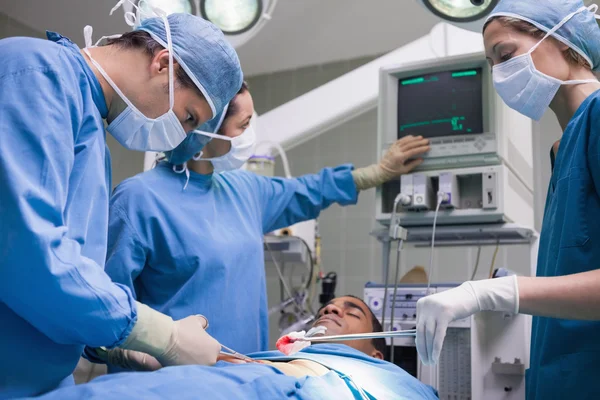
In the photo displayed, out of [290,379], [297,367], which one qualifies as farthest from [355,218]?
[290,379]

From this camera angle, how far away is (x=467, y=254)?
3.97 m

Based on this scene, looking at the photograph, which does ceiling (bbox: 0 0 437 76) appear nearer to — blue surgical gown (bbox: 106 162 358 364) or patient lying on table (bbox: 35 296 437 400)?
blue surgical gown (bbox: 106 162 358 364)

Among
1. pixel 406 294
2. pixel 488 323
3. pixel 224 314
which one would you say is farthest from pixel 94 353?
pixel 488 323

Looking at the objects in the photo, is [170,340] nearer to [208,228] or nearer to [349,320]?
[208,228]

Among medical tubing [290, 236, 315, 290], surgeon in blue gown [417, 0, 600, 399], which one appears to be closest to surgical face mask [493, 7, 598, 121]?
surgeon in blue gown [417, 0, 600, 399]

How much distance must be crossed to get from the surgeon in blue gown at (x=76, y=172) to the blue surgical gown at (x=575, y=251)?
2.73 ft

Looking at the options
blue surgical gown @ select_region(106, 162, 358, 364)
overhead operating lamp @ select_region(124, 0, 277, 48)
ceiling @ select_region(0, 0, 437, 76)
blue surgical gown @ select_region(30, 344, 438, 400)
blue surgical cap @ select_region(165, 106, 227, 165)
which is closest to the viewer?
blue surgical gown @ select_region(30, 344, 438, 400)

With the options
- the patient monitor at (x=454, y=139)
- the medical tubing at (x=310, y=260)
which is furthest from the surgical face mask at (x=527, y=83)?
the medical tubing at (x=310, y=260)

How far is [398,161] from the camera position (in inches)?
96.0

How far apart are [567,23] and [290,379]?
119cm

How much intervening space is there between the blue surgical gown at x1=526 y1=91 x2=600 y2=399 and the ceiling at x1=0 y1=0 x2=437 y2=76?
2793mm

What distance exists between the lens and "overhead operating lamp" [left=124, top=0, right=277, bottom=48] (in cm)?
257

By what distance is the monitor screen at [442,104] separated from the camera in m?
2.41

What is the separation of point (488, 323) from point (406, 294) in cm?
31
